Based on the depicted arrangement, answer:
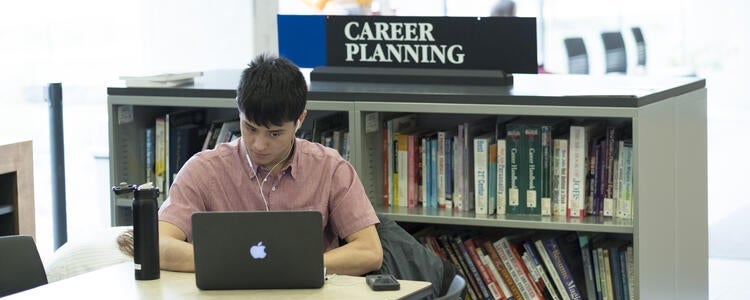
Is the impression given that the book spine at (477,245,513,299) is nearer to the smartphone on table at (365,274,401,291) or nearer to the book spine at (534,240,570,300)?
the book spine at (534,240,570,300)

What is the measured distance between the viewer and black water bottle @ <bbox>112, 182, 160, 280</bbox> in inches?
105

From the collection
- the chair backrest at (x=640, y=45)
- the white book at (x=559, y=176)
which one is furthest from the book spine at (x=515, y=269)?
the chair backrest at (x=640, y=45)

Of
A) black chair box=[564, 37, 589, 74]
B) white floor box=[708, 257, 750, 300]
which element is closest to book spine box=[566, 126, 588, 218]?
white floor box=[708, 257, 750, 300]

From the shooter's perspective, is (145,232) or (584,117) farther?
(584,117)

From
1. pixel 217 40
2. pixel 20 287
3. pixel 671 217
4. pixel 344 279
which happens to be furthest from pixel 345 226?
pixel 217 40

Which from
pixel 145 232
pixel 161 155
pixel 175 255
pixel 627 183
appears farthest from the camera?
pixel 161 155

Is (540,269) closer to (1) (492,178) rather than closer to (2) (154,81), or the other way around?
(1) (492,178)

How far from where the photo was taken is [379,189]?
12.7ft

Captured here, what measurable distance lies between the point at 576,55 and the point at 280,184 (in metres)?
7.07

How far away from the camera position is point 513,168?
3.63 metres

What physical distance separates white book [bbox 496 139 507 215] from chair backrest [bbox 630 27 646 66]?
736cm

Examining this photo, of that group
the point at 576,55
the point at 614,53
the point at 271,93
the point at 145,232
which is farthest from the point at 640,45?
the point at 145,232

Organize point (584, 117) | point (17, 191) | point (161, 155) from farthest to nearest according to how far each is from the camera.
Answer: point (17, 191)
point (161, 155)
point (584, 117)

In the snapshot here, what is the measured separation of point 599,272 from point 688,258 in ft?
1.54
